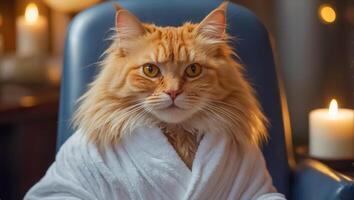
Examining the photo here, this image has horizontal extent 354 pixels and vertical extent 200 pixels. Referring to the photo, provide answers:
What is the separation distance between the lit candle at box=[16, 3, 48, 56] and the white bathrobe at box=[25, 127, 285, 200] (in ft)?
2.37

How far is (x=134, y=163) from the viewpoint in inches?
35.3

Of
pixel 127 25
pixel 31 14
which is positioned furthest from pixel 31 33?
pixel 127 25

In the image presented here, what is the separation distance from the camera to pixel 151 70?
2.89 feet

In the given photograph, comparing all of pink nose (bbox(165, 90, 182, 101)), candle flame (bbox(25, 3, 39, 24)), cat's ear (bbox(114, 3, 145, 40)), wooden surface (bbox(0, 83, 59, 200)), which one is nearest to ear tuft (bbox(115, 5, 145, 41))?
cat's ear (bbox(114, 3, 145, 40))

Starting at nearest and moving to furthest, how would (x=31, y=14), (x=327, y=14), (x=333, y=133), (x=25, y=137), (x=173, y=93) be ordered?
(x=173, y=93), (x=333, y=133), (x=327, y=14), (x=25, y=137), (x=31, y=14)

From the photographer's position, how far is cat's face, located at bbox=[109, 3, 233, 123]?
87cm

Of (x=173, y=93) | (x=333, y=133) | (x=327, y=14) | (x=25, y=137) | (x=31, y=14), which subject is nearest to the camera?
(x=173, y=93)

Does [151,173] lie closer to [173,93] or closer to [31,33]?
[173,93]

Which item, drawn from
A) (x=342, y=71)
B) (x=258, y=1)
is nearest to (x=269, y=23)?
(x=258, y=1)

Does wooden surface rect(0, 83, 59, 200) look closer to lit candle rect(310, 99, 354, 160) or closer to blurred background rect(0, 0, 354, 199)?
blurred background rect(0, 0, 354, 199)

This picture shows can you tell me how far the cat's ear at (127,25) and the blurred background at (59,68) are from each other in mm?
411

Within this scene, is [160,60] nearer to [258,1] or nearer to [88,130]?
[88,130]

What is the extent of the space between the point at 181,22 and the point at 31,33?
659 mm

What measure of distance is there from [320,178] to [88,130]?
0.39 meters
